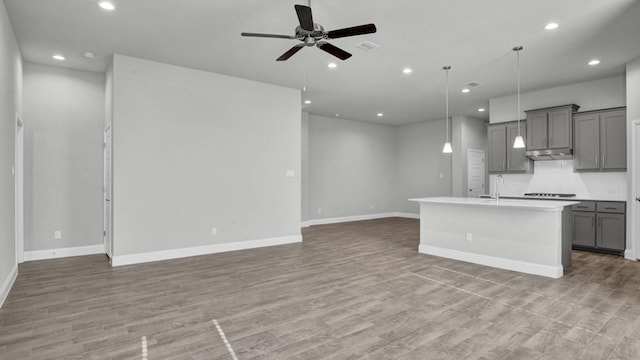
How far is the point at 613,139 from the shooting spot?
5660mm

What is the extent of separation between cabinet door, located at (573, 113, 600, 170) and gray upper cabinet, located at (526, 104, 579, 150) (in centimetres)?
14

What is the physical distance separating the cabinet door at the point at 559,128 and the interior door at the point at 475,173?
323 centimetres

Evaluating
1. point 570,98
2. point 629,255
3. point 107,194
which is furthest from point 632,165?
point 107,194

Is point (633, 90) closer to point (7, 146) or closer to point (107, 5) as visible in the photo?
point (107, 5)

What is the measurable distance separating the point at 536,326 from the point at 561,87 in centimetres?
558

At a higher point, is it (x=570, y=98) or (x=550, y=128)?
(x=570, y=98)

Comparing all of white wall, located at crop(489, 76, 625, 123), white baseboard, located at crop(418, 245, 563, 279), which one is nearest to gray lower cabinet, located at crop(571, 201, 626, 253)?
white wall, located at crop(489, 76, 625, 123)

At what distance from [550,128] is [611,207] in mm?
1708

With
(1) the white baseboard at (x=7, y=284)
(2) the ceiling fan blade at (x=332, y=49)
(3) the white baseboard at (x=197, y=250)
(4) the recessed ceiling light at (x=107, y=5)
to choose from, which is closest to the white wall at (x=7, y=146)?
(1) the white baseboard at (x=7, y=284)

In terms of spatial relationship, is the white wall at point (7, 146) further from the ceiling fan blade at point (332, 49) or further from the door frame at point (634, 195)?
the door frame at point (634, 195)

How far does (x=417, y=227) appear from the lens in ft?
28.6

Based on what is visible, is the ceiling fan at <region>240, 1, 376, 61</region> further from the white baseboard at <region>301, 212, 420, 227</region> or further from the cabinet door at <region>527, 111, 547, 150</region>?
the white baseboard at <region>301, 212, 420, 227</region>

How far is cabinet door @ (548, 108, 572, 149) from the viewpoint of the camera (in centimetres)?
607

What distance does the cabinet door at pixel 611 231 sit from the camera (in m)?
5.41
